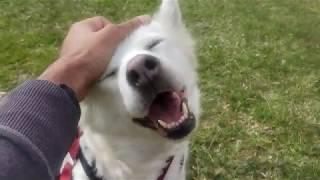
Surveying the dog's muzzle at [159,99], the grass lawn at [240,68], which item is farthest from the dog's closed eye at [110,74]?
the grass lawn at [240,68]

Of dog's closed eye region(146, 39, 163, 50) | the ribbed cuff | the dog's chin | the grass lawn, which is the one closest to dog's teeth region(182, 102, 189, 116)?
the dog's chin

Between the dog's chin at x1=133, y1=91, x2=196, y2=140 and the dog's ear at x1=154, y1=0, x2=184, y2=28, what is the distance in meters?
0.35

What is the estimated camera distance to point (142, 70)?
187cm

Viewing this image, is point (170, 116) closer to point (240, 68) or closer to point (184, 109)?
point (184, 109)

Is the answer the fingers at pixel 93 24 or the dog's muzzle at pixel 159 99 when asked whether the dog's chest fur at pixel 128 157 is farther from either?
the fingers at pixel 93 24

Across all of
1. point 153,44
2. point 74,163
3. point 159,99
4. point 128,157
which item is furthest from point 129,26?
point 74,163

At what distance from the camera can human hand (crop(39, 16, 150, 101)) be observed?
1766 mm

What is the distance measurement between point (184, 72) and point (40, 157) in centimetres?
83

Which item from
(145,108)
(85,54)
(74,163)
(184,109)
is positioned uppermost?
(85,54)

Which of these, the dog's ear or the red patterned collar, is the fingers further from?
the red patterned collar

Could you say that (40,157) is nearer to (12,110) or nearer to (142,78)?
(12,110)

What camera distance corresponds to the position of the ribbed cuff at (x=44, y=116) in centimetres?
145

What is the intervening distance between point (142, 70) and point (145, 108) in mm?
137

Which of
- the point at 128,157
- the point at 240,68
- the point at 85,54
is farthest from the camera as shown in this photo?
the point at 240,68
